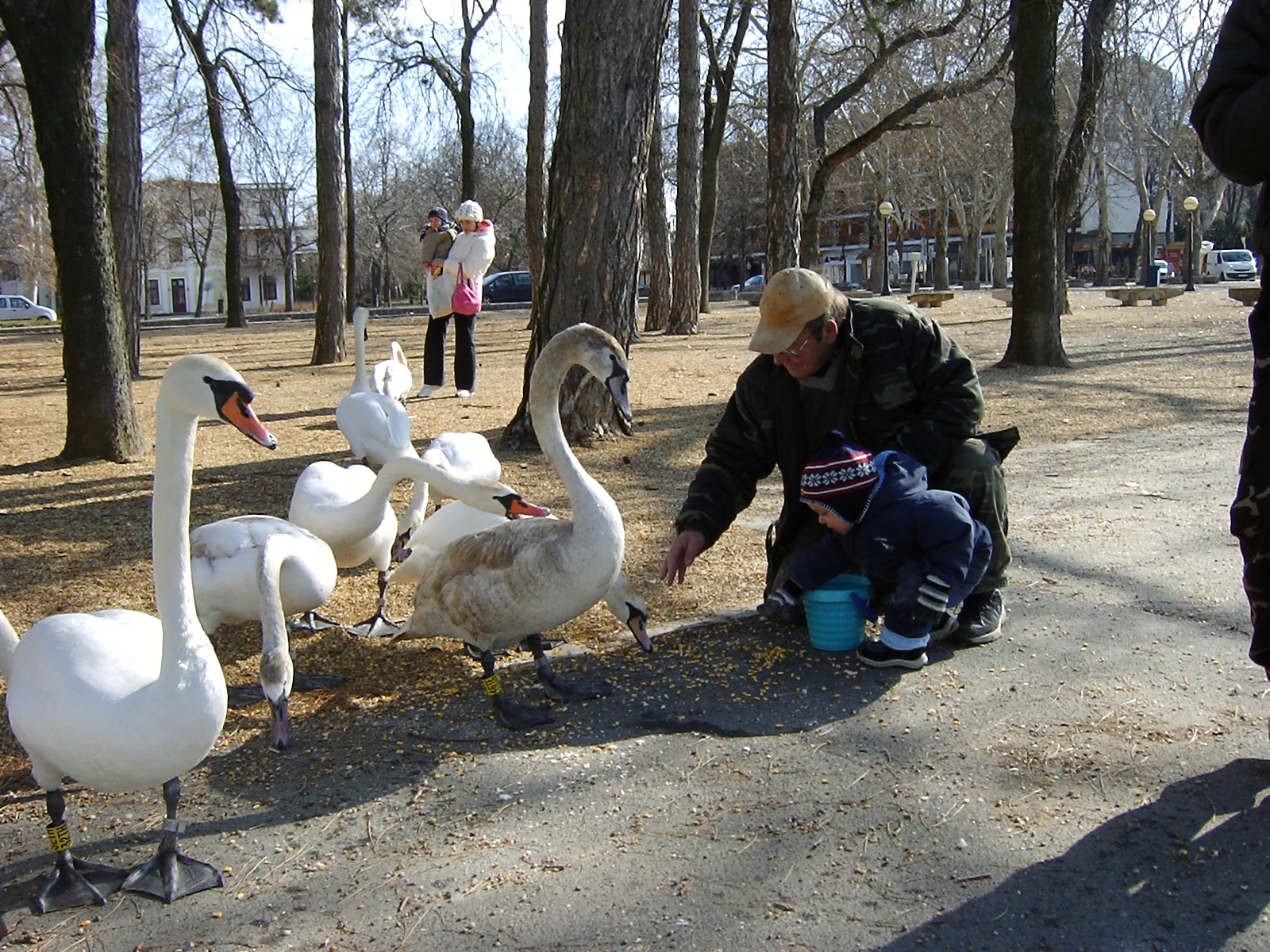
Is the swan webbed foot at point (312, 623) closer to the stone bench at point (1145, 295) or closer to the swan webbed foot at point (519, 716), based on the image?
the swan webbed foot at point (519, 716)

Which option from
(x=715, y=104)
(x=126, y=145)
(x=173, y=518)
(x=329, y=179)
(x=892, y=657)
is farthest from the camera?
(x=715, y=104)

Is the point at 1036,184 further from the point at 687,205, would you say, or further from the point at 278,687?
the point at 278,687

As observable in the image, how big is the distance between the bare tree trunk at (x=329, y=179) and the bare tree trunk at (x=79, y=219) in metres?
7.45

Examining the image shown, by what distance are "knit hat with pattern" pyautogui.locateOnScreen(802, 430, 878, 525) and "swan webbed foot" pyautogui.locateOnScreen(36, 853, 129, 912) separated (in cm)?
242

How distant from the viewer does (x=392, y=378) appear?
8.95m

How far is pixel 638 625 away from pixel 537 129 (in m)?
15.1

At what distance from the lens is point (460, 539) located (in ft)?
13.8

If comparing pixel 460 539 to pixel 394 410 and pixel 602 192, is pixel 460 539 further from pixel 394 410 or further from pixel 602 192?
pixel 602 192

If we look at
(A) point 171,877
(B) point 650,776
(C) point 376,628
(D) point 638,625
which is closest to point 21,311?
(C) point 376,628

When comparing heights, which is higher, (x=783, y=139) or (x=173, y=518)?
(x=783, y=139)

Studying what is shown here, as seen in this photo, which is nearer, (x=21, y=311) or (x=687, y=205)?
(x=687, y=205)

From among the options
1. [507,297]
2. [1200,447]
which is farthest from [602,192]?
[507,297]

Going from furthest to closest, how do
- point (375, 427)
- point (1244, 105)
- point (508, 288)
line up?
point (508, 288), point (375, 427), point (1244, 105)

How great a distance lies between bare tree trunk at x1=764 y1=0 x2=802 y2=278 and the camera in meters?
14.5
